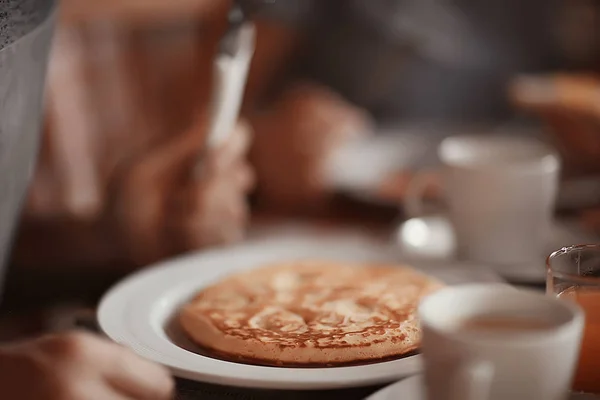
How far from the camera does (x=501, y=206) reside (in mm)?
953

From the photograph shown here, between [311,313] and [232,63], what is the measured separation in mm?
329

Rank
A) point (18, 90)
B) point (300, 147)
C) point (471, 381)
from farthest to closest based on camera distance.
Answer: point (300, 147)
point (18, 90)
point (471, 381)

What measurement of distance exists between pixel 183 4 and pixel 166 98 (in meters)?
A: 0.31

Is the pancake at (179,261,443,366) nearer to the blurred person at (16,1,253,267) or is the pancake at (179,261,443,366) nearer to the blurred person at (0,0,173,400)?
the blurred person at (0,0,173,400)

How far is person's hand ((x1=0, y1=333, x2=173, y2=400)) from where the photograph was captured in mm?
567

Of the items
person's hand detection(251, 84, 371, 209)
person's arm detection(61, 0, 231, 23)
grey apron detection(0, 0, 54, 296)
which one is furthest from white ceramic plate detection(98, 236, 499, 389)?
person's arm detection(61, 0, 231, 23)

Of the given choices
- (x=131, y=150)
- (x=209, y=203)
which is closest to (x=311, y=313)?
(x=209, y=203)

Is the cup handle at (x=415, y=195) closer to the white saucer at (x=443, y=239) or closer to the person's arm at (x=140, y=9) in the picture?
the white saucer at (x=443, y=239)

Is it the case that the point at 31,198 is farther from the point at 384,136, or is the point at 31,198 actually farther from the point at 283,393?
the point at 283,393

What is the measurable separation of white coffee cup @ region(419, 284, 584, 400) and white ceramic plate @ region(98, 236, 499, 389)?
102 millimetres

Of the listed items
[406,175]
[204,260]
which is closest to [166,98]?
[406,175]

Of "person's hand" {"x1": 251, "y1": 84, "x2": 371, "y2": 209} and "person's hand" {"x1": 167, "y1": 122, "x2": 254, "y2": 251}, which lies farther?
"person's hand" {"x1": 251, "y1": 84, "x2": 371, "y2": 209}

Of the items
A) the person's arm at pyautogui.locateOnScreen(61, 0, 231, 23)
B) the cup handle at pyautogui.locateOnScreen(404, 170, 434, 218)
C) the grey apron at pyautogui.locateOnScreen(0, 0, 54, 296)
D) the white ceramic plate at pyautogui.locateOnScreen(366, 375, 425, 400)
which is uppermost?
the person's arm at pyautogui.locateOnScreen(61, 0, 231, 23)

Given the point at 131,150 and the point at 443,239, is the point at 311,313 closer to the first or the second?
the point at 443,239
